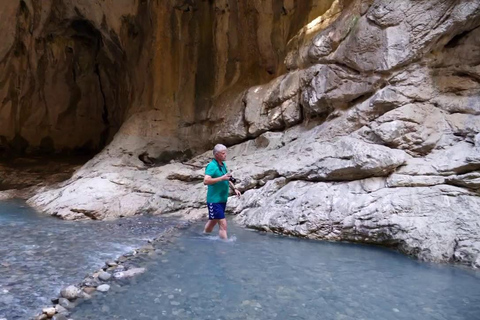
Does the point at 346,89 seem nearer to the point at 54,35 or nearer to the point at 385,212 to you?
the point at 385,212

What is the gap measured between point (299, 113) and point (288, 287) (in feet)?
18.3

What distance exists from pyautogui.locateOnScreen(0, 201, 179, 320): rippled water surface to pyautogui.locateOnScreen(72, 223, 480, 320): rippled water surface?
0.45 m

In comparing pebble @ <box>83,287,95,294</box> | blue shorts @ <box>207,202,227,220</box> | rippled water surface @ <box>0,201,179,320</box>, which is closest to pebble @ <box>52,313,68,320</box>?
rippled water surface @ <box>0,201,179,320</box>

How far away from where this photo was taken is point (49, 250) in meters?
4.38

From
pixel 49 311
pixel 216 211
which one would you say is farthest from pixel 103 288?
pixel 216 211

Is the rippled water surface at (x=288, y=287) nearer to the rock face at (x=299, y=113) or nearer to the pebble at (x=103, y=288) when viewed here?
the pebble at (x=103, y=288)

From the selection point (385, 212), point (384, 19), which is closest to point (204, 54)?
point (384, 19)

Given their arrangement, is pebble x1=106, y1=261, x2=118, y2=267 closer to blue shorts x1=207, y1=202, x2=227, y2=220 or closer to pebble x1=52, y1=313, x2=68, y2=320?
pebble x1=52, y1=313, x2=68, y2=320

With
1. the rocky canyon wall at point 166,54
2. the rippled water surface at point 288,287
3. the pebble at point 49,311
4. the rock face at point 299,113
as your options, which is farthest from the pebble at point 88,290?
the rocky canyon wall at point 166,54

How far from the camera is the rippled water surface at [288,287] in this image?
9.12 ft

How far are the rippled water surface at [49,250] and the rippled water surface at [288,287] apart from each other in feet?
1.48

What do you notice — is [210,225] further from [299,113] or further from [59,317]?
[299,113]

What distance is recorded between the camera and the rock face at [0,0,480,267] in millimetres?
5145

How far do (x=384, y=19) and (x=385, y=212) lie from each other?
138 inches
